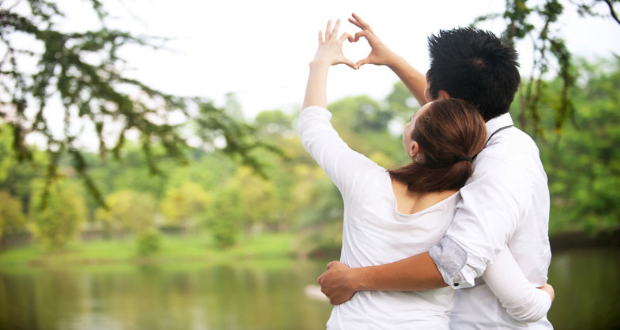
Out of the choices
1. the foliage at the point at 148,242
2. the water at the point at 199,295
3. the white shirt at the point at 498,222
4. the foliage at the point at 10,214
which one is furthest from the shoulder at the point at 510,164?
the foliage at the point at 10,214

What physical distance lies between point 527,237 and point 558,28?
861 mm

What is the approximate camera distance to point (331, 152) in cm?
55

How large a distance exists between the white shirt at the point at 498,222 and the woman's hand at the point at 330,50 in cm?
23

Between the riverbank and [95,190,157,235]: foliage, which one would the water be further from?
[95,190,157,235]: foliage

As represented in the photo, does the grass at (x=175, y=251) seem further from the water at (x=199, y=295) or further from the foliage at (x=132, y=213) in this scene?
the foliage at (x=132, y=213)

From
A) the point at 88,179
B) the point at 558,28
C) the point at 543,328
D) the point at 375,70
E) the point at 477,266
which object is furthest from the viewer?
the point at 375,70

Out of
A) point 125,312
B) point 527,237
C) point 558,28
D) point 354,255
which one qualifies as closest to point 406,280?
point 354,255

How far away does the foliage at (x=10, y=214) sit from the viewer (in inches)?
268

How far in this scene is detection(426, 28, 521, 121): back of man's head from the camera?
24.5 inches

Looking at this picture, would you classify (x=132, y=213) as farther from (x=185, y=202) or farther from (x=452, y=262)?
(x=452, y=262)

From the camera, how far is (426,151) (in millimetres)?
544

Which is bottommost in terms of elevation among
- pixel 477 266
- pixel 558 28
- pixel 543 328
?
pixel 543 328

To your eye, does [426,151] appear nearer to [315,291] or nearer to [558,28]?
[558,28]

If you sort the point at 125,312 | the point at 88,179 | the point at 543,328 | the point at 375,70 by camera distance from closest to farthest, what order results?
the point at 543,328 < the point at 88,179 < the point at 375,70 < the point at 125,312
